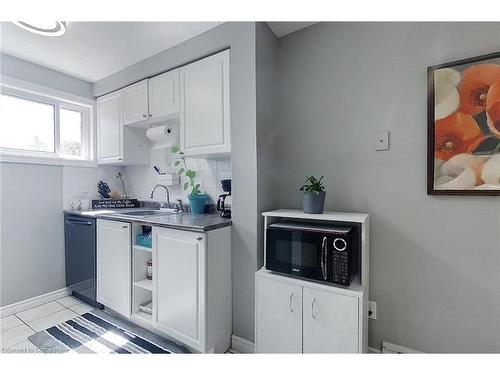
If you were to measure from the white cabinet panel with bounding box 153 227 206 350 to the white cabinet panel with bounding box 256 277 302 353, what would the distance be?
0.36m

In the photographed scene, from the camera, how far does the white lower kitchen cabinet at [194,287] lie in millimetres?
1477

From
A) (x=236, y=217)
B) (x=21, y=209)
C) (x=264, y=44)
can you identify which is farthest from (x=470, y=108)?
(x=21, y=209)

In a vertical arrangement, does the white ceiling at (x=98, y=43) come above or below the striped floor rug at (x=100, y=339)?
above

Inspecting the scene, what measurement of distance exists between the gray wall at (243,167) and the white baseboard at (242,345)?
0.10ft

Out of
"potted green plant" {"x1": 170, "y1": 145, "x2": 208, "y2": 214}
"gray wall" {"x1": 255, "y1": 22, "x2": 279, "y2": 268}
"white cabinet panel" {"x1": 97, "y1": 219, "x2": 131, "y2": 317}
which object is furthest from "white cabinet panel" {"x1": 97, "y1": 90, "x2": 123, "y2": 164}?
"gray wall" {"x1": 255, "y1": 22, "x2": 279, "y2": 268}

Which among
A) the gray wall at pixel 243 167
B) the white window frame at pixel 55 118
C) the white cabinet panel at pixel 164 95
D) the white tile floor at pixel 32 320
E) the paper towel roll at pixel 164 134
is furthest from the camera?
the paper towel roll at pixel 164 134

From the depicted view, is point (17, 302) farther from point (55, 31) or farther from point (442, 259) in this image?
point (442, 259)

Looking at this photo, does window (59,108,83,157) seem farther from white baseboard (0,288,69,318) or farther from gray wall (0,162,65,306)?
white baseboard (0,288,69,318)

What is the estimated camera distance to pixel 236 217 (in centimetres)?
167

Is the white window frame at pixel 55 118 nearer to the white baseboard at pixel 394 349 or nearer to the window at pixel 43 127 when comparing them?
the window at pixel 43 127

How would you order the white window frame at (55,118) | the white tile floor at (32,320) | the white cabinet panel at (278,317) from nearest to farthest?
the white cabinet panel at (278,317)
the white tile floor at (32,320)
the white window frame at (55,118)

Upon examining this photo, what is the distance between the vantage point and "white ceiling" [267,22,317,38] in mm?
1708

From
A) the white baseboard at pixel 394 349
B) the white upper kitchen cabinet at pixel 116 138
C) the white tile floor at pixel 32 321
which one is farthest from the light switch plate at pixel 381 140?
the white upper kitchen cabinet at pixel 116 138

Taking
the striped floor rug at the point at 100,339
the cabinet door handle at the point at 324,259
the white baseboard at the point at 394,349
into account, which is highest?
the cabinet door handle at the point at 324,259
